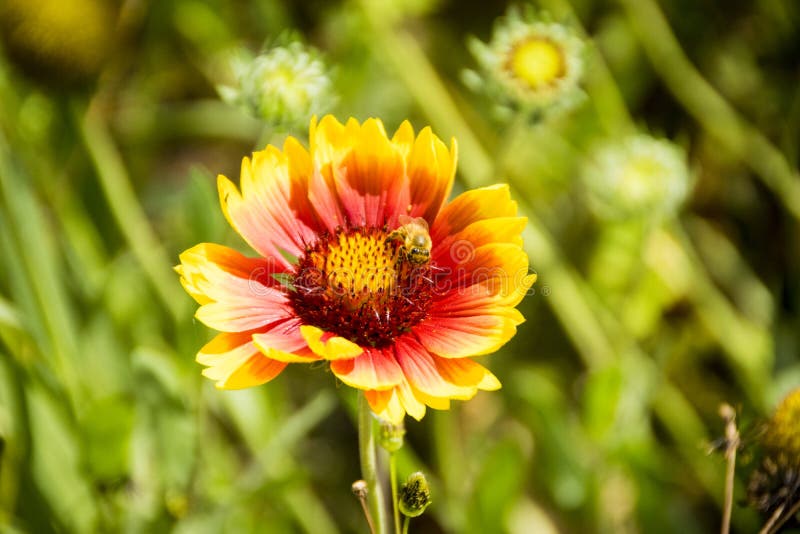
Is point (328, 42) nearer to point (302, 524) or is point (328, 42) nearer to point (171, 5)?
point (171, 5)

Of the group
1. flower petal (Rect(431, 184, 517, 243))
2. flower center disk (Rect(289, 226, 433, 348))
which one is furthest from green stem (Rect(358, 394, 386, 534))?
flower petal (Rect(431, 184, 517, 243))

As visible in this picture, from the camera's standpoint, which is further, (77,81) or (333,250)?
(77,81)

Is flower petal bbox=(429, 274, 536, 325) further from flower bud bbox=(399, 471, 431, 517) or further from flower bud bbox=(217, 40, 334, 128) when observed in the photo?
flower bud bbox=(217, 40, 334, 128)

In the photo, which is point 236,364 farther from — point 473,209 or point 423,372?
point 473,209

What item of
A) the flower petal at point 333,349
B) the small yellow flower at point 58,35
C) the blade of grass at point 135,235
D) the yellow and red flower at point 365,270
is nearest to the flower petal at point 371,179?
the yellow and red flower at point 365,270

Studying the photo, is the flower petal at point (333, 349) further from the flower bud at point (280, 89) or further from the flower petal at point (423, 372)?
the flower bud at point (280, 89)

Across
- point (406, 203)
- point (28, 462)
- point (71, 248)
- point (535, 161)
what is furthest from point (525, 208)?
point (28, 462)

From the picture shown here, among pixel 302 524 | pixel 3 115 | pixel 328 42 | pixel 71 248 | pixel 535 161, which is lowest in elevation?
pixel 302 524
